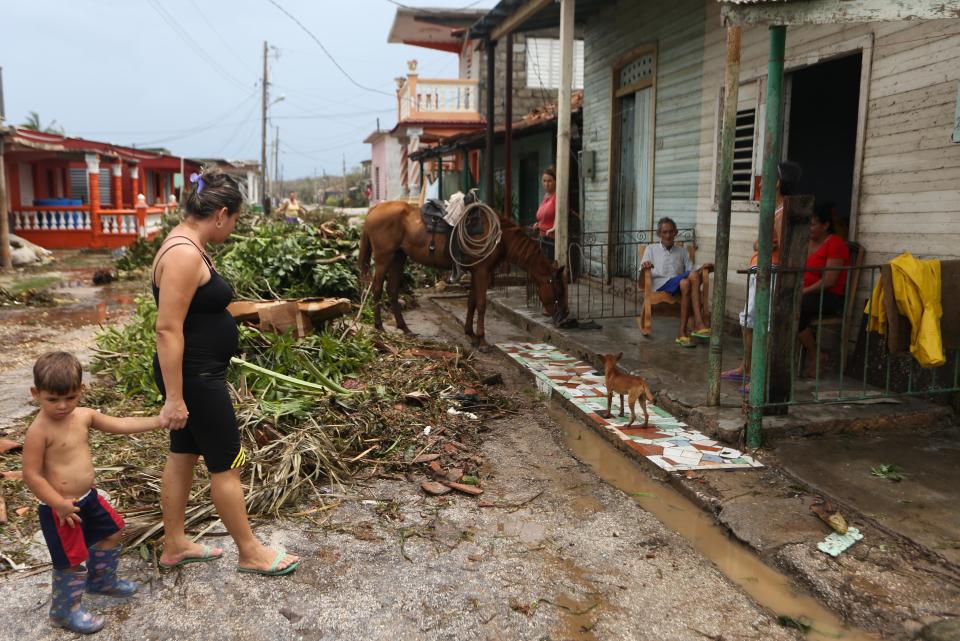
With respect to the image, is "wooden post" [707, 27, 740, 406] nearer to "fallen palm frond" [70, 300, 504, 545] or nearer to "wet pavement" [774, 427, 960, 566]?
"wet pavement" [774, 427, 960, 566]

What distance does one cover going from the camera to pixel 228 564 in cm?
336

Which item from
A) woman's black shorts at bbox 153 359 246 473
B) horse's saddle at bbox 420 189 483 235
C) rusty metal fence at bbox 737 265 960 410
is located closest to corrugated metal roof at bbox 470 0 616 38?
horse's saddle at bbox 420 189 483 235

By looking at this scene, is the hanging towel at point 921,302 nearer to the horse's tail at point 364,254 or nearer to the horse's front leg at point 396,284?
the horse's front leg at point 396,284

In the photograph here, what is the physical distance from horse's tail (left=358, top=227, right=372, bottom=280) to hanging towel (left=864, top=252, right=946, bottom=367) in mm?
5905

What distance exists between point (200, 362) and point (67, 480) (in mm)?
650

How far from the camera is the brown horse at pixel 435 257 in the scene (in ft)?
26.6

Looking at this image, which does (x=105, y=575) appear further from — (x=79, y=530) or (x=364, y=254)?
(x=364, y=254)

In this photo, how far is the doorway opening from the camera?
8.57 meters

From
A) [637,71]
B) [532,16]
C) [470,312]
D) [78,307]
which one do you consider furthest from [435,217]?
[78,307]

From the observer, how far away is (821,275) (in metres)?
5.41

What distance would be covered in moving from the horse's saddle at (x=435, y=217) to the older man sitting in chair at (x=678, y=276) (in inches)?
89.4

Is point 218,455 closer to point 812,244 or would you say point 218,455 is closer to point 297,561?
point 297,561

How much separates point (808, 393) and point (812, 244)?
1.19 meters

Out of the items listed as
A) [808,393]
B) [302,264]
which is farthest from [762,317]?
[302,264]
